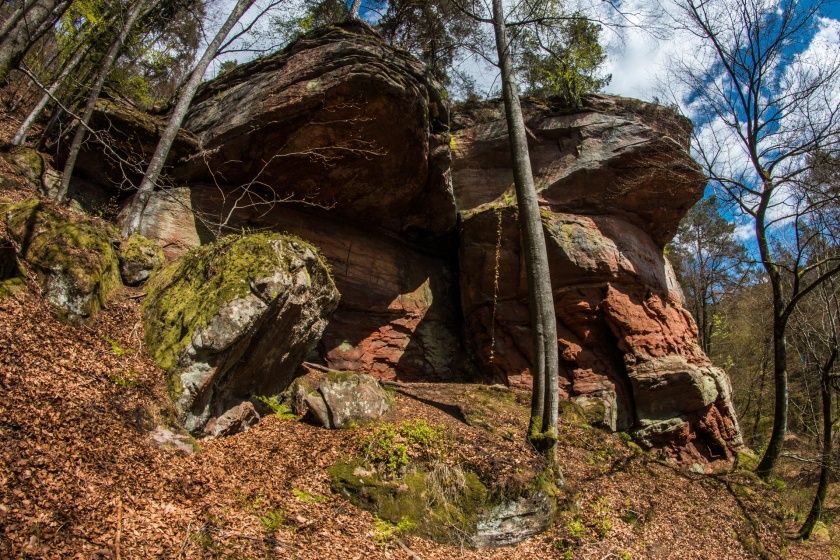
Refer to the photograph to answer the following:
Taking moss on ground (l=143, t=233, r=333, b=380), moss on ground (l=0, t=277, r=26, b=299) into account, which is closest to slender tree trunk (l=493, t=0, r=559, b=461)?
moss on ground (l=143, t=233, r=333, b=380)

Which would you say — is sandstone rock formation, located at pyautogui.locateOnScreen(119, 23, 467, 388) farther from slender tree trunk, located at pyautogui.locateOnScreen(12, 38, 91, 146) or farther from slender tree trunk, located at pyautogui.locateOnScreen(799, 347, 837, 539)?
slender tree trunk, located at pyautogui.locateOnScreen(799, 347, 837, 539)

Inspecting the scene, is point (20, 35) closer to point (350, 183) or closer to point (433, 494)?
point (350, 183)

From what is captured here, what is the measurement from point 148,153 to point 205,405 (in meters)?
7.24

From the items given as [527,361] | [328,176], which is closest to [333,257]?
[328,176]

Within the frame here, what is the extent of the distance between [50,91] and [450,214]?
973cm

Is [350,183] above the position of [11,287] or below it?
above

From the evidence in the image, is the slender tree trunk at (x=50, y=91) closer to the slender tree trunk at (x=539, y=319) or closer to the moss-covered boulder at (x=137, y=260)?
the moss-covered boulder at (x=137, y=260)

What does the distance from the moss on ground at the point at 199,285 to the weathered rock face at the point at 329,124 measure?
10.0 ft

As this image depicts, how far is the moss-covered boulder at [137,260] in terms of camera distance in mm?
7691

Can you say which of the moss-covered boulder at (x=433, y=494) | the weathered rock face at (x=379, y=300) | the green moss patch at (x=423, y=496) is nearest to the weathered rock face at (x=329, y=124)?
the weathered rock face at (x=379, y=300)

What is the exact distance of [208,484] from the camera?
4848mm

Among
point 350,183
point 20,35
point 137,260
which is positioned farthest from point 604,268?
point 20,35

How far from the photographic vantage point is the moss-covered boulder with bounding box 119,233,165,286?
25.2 feet

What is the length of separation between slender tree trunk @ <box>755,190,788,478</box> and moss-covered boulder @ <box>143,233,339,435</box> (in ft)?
31.3
